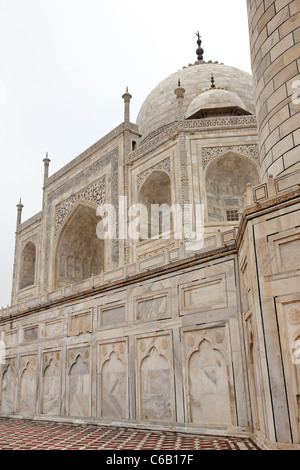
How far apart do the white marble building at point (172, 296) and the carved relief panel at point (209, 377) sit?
2 cm

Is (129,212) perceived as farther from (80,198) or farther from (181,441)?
(181,441)

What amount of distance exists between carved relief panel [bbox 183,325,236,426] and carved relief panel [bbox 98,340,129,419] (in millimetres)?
1515

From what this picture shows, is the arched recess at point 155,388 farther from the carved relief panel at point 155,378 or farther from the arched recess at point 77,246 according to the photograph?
the arched recess at point 77,246

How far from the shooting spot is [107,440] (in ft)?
19.4

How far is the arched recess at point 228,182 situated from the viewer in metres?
12.8

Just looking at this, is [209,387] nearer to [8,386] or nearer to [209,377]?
[209,377]

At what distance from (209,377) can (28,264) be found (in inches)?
625

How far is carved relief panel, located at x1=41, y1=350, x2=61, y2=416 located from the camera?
30.0 ft

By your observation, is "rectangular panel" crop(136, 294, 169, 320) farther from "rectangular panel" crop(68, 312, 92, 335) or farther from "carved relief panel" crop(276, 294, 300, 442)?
"carved relief panel" crop(276, 294, 300, 442)

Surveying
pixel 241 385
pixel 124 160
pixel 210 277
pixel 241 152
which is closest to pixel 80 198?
pixel 124 160

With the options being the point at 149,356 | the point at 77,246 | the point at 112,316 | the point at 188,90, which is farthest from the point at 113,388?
the point at 188,90

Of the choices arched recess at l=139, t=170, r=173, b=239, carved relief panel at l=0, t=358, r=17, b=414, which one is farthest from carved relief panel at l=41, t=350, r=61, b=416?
arched recess at l=139, t=170, r=173, b=239

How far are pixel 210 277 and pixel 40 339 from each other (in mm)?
5373
